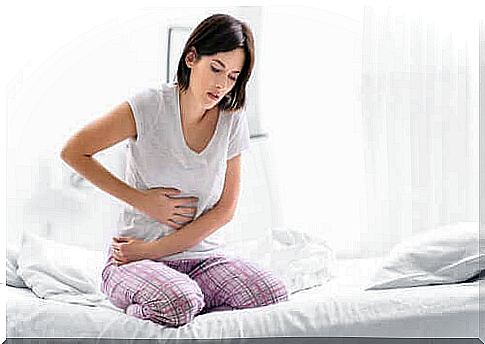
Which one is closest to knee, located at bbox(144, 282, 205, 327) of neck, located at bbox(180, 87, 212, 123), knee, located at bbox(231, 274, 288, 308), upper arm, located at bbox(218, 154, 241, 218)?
knee, located at bbox(231, 274, 288, 308)

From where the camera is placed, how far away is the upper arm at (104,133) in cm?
183

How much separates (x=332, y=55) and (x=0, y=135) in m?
0.78

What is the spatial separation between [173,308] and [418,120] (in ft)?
2.39

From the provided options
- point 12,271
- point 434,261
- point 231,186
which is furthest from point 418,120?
point 12,271

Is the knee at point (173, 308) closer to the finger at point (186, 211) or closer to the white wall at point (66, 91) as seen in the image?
the finger at point (186, 211)

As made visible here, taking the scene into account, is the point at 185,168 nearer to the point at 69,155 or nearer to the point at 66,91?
the point at 69,155

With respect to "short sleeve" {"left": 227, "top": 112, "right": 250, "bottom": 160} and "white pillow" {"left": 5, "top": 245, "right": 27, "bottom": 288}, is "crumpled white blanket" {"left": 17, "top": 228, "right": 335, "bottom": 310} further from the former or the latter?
"short sleeve" {"left": 227, "top": 112, "right": 250, "bottom": 160}

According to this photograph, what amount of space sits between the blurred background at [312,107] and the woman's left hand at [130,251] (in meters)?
0.19

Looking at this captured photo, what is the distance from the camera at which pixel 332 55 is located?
2105mm

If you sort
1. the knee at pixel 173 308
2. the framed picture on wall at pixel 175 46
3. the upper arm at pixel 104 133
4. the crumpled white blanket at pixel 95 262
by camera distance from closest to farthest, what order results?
the knee at pixel 173 308 → the upper arm at pixel 104 133 → the crumpled white blanket at pixel 95 262 → the framed picture on wall at pixel 175 46

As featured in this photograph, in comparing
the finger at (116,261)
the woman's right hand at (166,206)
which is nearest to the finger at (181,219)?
the woman's right hand at (166,206)

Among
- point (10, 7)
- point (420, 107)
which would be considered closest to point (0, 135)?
point (10, 7)

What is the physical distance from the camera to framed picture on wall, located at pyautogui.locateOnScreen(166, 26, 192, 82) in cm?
204

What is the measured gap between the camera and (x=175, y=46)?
2061mm
